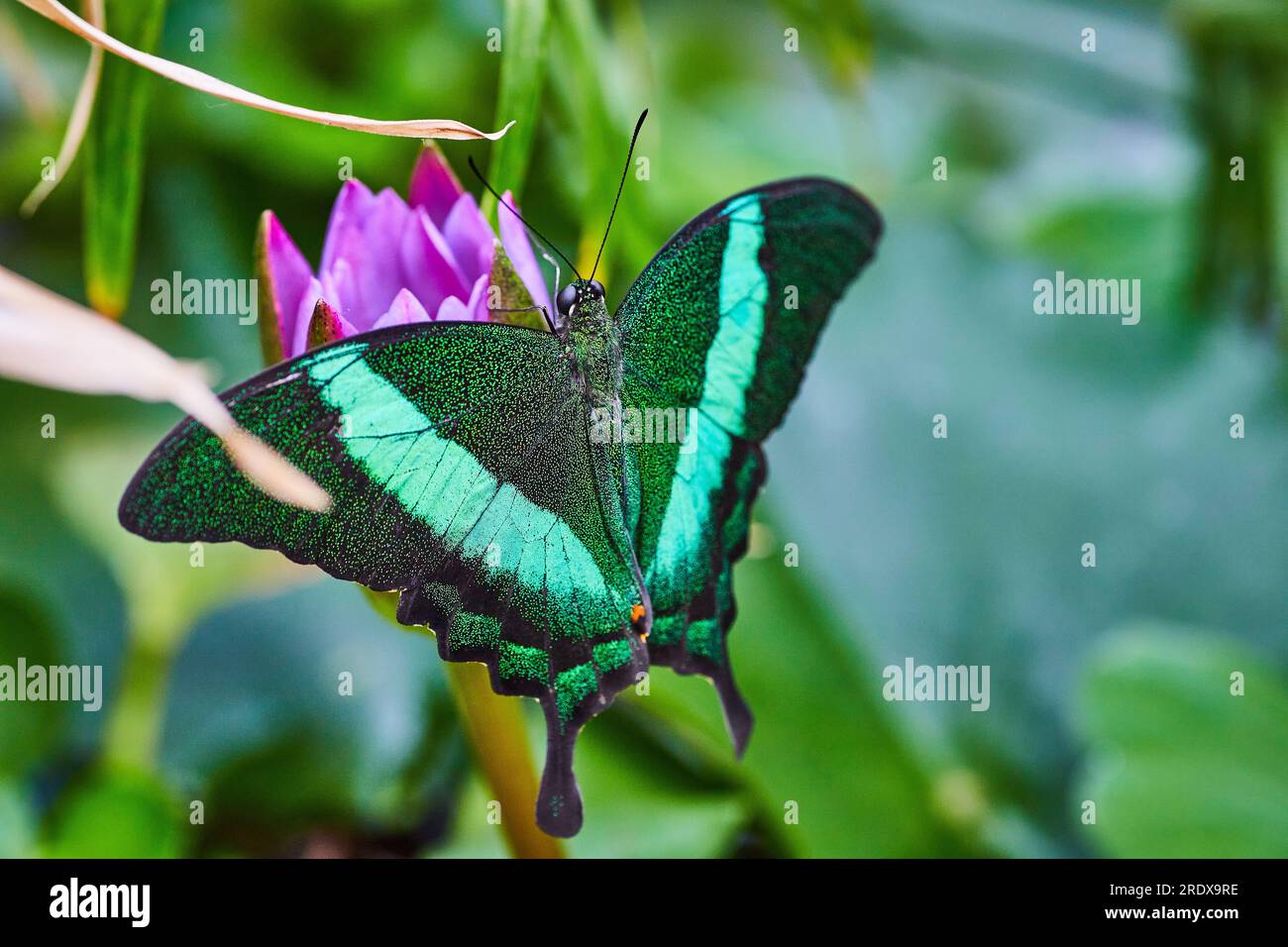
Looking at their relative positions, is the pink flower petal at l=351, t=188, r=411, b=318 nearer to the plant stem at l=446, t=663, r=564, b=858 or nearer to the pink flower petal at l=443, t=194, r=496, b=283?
the pink flower petal at l=443, t=194, r=496, b=283

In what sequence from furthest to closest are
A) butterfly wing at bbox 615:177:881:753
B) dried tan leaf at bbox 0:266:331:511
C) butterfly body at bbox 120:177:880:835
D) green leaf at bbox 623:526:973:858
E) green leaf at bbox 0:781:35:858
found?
green leaf at bbox 623:526:973:858
green leaf at bbox 0:781:35:858
butterfly wing at bbox 615:177:881:753
butterfly body at bbox 120:177:880:835
dried tan leaf at bbox 0:266:331:511

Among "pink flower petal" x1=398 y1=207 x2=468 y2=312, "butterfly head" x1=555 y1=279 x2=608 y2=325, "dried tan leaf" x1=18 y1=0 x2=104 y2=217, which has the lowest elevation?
"butterfly head" x1=555 y1=279 x2=608 y2=325

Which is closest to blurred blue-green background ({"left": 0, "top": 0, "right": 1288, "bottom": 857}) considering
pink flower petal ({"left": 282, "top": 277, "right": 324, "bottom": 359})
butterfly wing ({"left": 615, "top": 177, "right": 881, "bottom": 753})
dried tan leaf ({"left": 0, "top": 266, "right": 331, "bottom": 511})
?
butterfly wing ({"left": 615, "top": 177, "right": 881, "bottom": 753})

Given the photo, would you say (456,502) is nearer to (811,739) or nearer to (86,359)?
(86,359)

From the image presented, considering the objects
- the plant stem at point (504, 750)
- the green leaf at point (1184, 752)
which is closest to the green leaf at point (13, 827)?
the plant stem at point (504, 750)

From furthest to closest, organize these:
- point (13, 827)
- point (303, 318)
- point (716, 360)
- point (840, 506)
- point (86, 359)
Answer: point (840, 506) < point (13, 827) < point (716, 360) < point (303, 318) < point (86, 359)

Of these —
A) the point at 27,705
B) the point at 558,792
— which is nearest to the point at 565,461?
the point at 558,792
